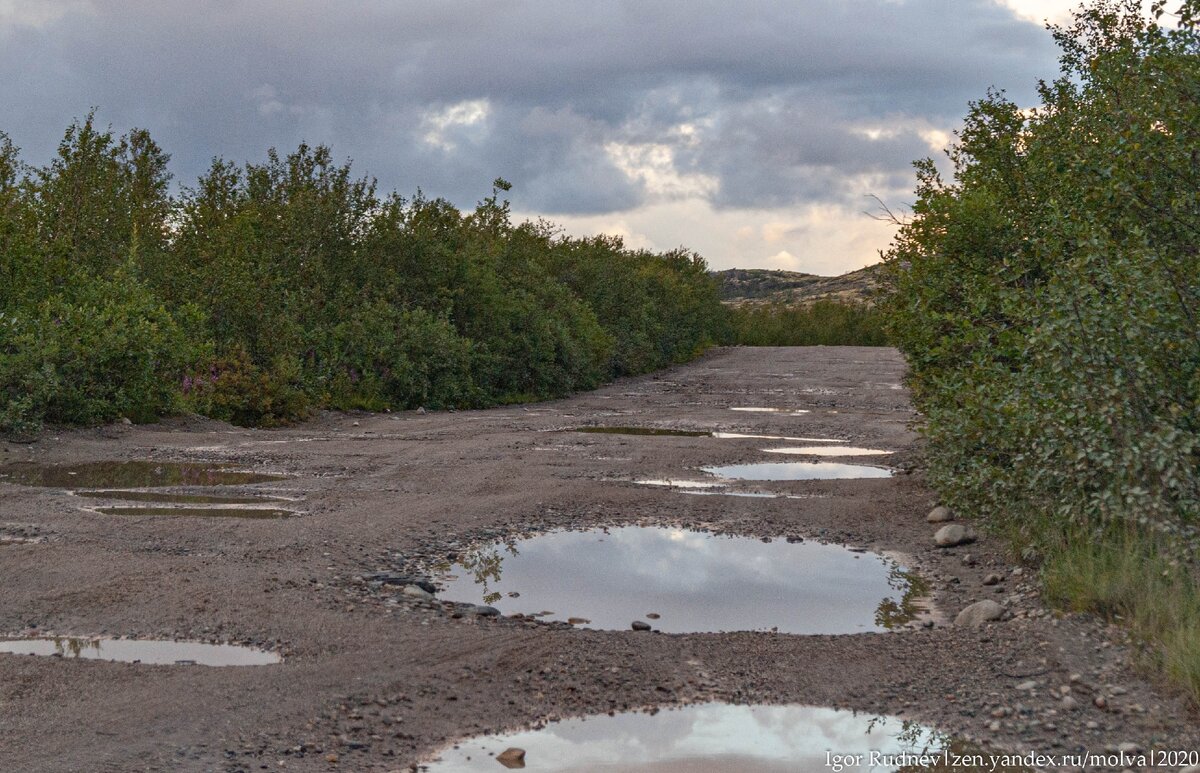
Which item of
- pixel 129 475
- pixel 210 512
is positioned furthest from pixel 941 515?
pixel 129 475

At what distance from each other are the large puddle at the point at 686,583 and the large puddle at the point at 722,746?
5.66 feet

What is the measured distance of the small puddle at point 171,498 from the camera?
11398 millimetres

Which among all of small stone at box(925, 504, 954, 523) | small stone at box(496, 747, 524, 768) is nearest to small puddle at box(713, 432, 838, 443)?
small stone at box(925, 504, 954, 523)

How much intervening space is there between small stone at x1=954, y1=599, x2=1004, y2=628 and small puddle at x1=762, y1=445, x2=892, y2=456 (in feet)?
30.4

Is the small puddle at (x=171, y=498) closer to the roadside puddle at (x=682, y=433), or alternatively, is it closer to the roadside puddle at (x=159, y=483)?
the roadside puddle at (x=159, y=483)

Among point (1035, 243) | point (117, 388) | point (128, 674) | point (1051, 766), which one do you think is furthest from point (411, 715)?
point (117, 388)

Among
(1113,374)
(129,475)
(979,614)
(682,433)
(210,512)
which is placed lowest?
(979,614)

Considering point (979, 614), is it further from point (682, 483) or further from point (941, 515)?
point (682, 483)

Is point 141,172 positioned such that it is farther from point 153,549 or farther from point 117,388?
point 153,549

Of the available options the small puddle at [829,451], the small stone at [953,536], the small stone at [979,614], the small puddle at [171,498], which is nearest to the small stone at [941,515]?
the small stone at [953,536]

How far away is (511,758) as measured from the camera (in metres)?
5.09

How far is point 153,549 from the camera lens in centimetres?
885

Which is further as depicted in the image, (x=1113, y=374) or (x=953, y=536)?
(x=953, y=536)

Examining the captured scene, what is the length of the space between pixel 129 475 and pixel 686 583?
7784 millimetres
